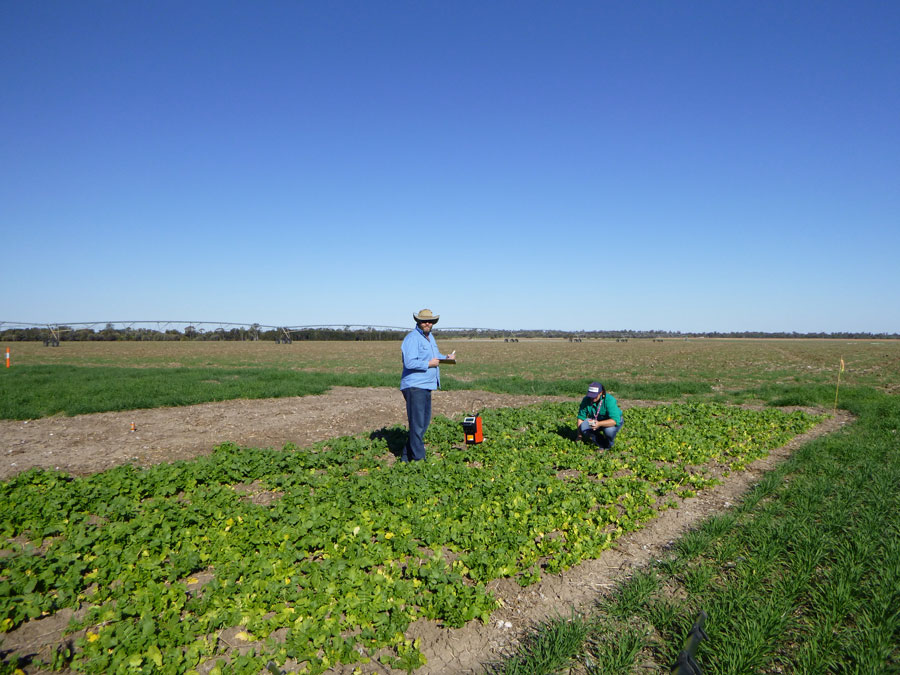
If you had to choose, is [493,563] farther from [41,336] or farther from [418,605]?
[41,336]

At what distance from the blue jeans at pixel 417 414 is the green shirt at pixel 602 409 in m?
3.17

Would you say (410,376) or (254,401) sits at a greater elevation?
(410,376)

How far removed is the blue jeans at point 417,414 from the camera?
8000 mm

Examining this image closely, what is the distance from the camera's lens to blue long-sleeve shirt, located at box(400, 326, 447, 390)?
26.0ft

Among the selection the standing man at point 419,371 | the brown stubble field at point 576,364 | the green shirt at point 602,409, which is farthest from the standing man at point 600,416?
the brown stubble field at point 576,364

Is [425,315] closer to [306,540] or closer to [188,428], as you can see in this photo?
[306,540]

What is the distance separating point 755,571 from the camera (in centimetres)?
451

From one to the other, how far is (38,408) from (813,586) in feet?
57.4

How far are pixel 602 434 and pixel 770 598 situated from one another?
18.6 feet

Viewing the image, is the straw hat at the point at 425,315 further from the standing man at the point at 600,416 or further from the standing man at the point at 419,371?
the standing man at the point at 600,416

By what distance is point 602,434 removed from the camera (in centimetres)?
971

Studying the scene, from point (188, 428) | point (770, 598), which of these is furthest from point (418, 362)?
point (188, 428)

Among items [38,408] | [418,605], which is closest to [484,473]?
[418,605]

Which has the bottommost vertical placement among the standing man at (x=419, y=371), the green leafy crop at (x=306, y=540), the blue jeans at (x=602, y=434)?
the green leafy crop at (x=306, y=540)
